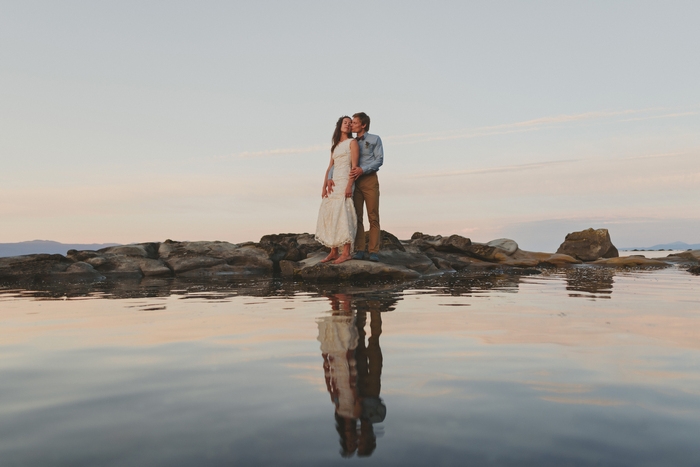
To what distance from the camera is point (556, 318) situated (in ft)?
16.8

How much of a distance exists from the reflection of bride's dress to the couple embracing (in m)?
6.11

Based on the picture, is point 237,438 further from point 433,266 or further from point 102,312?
point 433,266

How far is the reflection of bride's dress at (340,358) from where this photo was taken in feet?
7.74

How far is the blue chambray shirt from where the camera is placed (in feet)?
37.0

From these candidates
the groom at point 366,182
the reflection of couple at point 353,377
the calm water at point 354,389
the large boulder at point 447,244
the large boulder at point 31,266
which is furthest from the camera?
the large boulder at point 447,244

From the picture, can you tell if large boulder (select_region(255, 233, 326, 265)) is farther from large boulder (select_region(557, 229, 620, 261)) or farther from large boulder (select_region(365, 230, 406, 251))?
large boulder (select_region(557, 229, 620, 261))

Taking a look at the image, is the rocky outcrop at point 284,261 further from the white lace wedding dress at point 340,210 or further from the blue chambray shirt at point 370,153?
the blue chambray shirt at point 370,153

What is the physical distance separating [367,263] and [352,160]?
2164 mm

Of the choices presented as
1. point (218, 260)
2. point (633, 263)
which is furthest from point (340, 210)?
point (633, 263)

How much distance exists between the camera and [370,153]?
11.3 m

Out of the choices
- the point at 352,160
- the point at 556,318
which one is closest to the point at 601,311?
the point at 556,318

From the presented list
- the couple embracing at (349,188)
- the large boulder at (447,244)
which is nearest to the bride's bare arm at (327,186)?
the couple embracing at (349,188)

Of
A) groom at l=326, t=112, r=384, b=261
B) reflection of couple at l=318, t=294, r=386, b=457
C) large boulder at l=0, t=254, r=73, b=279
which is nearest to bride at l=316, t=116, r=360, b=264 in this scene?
groom at l=326, t=112, r=384, b=261

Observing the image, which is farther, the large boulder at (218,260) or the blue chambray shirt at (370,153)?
Result: the large boulder at (218,260)
